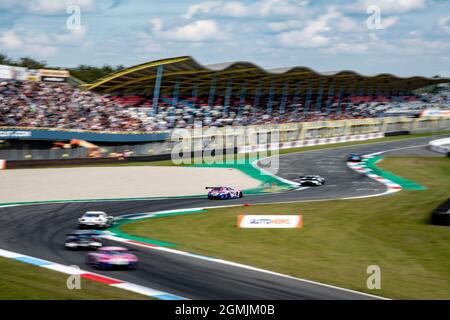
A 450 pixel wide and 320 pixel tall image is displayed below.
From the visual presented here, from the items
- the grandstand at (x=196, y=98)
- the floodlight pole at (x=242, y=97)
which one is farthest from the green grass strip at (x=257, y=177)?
the floodlight pole at (x=242, y=97)

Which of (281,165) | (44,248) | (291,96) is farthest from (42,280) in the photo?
(291,96)

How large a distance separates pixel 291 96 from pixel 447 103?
124 ft

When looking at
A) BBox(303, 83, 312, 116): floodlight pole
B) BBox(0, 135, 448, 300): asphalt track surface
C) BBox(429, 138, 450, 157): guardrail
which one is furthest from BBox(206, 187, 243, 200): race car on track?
BBox(303, 83, 312, 116): floodlight pole

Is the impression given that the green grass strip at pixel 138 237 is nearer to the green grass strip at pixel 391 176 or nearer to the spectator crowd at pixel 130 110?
the green grass strip at pixel 391 176

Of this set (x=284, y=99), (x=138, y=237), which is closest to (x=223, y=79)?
(x=284, y=99)

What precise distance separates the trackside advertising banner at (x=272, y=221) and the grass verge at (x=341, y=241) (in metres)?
0.44

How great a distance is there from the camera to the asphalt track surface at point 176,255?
51.6ft

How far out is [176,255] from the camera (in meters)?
20.4

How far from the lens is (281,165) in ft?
176

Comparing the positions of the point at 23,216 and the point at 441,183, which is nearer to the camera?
the point at 23,216

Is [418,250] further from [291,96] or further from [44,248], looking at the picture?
[291,96]

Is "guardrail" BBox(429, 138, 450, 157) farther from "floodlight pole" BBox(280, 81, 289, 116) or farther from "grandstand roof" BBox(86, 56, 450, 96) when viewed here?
"floodlight pole" BBox(280, 81, 289, 116)

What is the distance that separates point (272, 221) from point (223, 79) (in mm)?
46247
